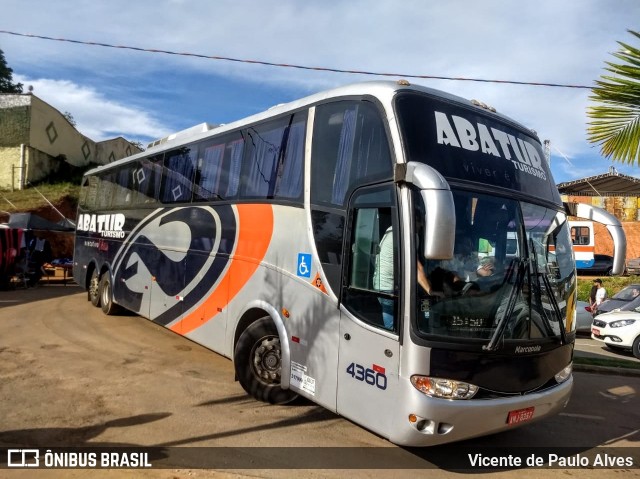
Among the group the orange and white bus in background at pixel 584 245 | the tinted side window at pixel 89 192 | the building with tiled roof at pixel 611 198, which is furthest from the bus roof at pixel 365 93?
the building with tiled roof at pixel 611 198

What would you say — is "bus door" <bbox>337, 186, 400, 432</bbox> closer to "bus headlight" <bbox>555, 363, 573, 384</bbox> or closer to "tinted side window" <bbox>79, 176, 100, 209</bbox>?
"bus headlight" <bbox>555, 363, 573, 384</bbox>

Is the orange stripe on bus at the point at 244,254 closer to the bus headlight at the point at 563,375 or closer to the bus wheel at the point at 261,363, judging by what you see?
the bus wheel at the point at 261,363

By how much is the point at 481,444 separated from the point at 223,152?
208 inches

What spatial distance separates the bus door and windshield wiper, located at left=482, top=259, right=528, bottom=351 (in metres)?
0.81

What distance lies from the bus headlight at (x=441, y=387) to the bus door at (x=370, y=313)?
0.72 ft

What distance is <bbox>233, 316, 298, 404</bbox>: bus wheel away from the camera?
601 cm

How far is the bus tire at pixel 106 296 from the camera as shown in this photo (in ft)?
37.5

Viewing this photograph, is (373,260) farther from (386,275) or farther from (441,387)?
(441,387)

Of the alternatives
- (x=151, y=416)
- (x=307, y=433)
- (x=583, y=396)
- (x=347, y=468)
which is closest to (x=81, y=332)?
(x=151, y=416)

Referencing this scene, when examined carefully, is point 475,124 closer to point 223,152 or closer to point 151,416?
point 223,152

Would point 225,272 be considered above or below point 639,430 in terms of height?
above

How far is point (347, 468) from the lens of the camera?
4.46m

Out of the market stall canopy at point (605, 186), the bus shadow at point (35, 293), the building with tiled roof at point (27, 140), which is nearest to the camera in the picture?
the bus shadow at point (35, 293)

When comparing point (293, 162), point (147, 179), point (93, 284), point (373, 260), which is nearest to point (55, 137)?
point (93, 284)
